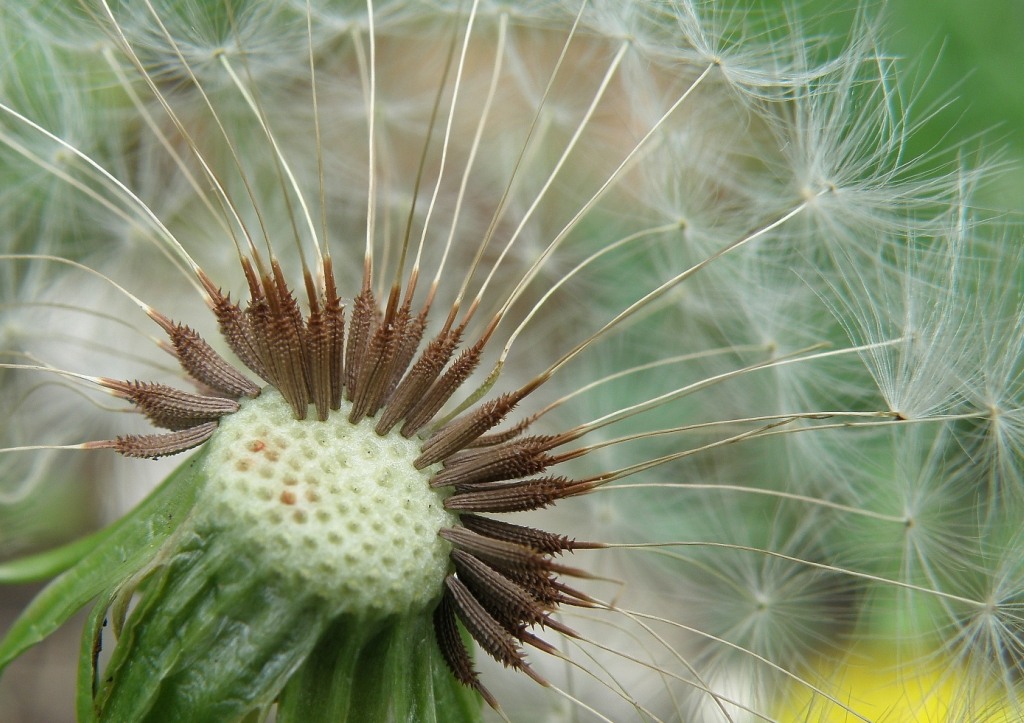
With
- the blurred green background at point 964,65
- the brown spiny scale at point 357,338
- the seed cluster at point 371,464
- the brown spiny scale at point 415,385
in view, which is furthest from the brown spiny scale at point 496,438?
the blurred green background at point 964,65

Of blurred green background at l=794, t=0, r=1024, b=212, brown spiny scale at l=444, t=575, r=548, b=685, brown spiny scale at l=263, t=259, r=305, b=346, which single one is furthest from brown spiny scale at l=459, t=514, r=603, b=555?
blurred green background at l=794, t=0, r=1024, b=212

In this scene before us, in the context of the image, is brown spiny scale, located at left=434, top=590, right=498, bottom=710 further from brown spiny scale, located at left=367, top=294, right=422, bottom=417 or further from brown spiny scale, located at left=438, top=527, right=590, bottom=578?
brown spiny scale, located at left=367, top=294, right=422, bottom=417

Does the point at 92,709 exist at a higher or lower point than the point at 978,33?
lower

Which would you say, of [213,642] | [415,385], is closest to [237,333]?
[415,385]

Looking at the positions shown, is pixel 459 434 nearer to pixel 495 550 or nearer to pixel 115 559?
pixel 495 550

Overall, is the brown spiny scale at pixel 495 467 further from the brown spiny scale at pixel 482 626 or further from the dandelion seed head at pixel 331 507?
the brown spiny scale at pixel 482 626

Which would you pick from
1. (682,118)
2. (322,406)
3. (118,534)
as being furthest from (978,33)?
(118,534)

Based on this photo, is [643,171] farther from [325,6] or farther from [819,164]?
[325,6]
